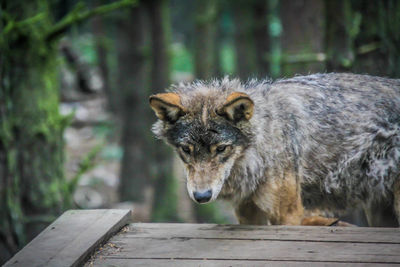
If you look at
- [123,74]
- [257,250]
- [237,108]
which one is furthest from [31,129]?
[123,74]

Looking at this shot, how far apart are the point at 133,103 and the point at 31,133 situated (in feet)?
20.6

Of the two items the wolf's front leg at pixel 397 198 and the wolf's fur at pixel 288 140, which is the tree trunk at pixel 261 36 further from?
the wolf's front leg at pixel 397 198

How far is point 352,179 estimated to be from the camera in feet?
16.2

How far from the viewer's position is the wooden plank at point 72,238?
3408 millimetres

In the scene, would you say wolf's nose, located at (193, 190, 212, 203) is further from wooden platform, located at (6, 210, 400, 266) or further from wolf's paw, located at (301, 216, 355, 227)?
wolf's paw, located at (301, 216, 355, 227)

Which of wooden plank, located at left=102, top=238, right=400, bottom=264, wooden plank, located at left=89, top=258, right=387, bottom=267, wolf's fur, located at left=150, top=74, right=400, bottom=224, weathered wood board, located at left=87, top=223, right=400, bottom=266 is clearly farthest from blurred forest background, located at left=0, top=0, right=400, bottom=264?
wooden plank, located at left=89, top=258, right=387, bottom=267

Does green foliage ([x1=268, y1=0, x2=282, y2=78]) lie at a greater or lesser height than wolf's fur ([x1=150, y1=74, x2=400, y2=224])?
greater

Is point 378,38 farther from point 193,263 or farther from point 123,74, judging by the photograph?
point 123,74

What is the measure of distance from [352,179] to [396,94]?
0.91m

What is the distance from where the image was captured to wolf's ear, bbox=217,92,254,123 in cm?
425

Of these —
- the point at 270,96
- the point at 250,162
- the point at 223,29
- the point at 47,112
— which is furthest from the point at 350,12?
the point at 223,29

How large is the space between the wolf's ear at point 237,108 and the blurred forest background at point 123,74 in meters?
1.69

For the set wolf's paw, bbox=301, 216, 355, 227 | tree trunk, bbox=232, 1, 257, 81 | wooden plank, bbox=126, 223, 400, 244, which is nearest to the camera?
wooden plank, bbox=126, 223, 400, 244

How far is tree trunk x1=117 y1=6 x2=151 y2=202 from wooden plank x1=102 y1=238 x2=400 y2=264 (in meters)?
9.82
